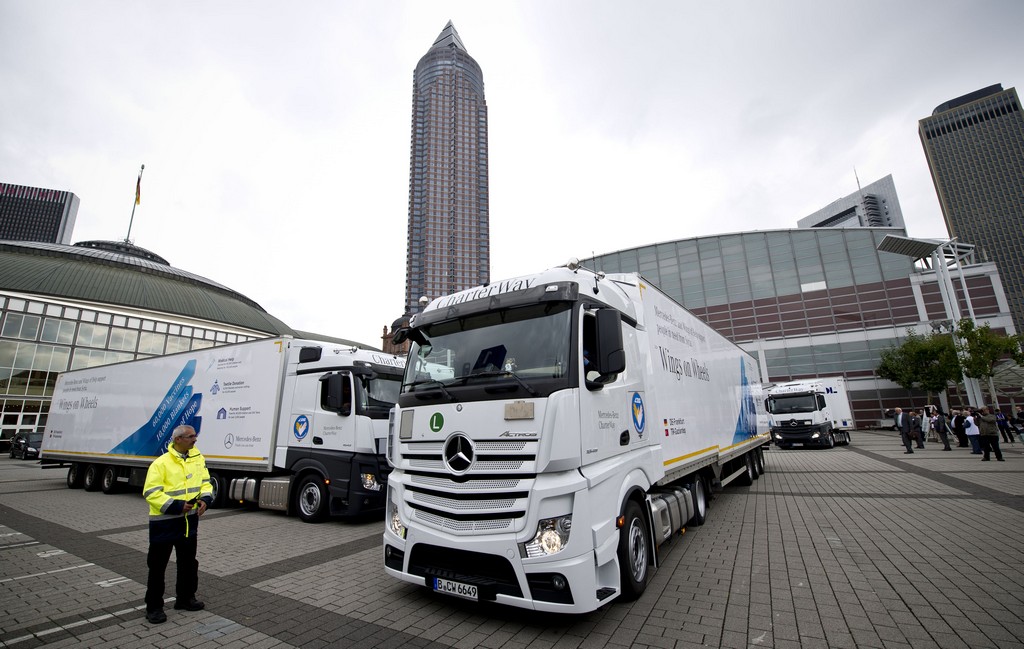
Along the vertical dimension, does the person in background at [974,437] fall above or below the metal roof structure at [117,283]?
below

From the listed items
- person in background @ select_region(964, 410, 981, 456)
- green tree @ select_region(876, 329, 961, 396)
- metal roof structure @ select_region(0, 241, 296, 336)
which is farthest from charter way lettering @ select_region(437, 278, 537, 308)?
metal roof structure @ select_region(0, 241, 296, 336)

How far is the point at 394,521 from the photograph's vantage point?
4.24 metres

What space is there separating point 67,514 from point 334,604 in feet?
29.6

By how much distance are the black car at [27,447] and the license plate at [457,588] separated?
36.4m

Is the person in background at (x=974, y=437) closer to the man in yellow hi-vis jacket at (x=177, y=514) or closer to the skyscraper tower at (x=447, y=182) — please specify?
the man in yellow hi-vis jacket at (x=177, y=514)

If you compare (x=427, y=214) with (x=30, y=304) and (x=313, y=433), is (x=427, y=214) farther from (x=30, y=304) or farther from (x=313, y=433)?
(x=313, y=433)

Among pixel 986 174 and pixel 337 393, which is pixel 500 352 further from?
pixel 986 174

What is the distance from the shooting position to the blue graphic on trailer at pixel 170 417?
32.2 ft

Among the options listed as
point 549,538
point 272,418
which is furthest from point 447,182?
point 549,538

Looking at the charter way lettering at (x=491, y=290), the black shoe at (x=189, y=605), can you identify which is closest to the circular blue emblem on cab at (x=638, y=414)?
the charter way lettering at (x=491, y=290)

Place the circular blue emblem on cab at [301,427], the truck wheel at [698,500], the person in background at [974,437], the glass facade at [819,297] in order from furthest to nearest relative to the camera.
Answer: the glass facade at [819,297], the person in background at [974,437], the circular blue emblem on cab at [301,427], the truck wheel at [698,500]

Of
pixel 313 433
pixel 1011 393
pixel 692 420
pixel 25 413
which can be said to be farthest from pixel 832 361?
pixel 25 413

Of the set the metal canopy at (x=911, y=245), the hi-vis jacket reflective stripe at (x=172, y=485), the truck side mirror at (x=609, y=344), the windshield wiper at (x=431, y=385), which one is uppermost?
the metal canopy at (x=911, y=245)

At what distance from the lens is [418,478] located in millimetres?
4086
